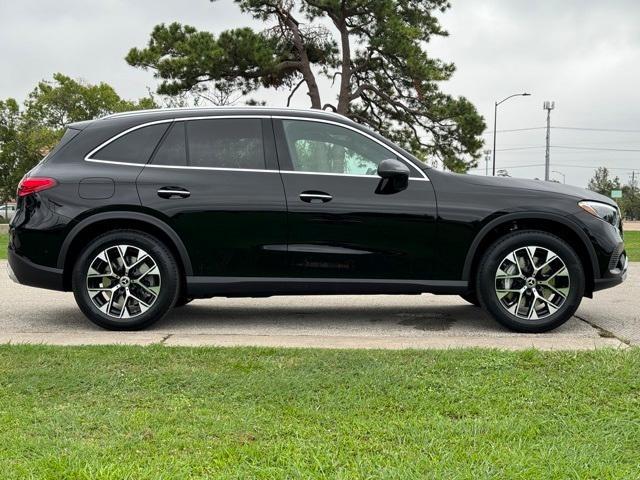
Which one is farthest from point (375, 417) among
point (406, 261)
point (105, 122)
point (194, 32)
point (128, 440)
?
point (194, 32)

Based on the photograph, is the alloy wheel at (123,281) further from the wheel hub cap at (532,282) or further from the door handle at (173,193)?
the wheel hub cap at (532,282)

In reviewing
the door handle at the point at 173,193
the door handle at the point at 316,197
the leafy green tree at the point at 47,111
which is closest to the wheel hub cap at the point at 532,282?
the door handle at the point at 316,197

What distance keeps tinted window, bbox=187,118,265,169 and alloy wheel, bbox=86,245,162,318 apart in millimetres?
872

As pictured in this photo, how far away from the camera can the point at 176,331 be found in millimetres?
5605

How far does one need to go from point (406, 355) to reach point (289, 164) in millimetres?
2048

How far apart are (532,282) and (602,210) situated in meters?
0.83

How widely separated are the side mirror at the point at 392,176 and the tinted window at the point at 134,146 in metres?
1.80

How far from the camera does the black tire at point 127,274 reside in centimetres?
547

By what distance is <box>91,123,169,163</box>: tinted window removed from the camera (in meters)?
5.67

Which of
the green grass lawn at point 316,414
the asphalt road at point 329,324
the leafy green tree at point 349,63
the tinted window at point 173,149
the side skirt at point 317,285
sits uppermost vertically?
the leafy green tree at point 349,63

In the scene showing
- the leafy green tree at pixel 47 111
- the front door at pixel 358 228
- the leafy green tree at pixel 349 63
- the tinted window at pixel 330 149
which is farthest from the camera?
the leafy green tree at pixel 47 111

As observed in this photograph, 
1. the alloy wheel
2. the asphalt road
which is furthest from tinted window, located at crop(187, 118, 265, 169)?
the asphalt road

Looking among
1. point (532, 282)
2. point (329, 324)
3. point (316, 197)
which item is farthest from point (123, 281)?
point (532, 282)

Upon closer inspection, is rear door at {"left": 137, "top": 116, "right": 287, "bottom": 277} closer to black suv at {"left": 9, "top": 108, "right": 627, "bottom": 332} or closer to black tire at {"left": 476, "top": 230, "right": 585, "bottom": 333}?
black suv at {"left": 9, "top": 108, "right": 627, "bottom": 332}
